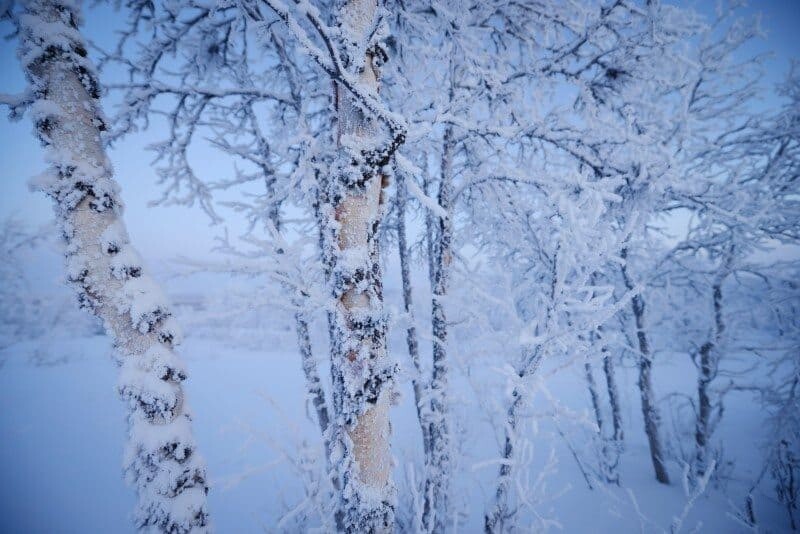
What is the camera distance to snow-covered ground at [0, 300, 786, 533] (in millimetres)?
4584

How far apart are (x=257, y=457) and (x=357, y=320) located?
7.83 m

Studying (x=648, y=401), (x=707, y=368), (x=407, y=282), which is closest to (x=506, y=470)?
(x=407, y=282)

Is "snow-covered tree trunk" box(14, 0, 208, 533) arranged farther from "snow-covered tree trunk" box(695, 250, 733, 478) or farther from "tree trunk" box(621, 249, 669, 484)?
"snow-covered tree trunk" box(695, 250, 733, 478)

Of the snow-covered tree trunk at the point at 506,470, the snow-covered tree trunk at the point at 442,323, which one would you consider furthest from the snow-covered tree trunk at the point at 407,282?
the snow-covered tree trunk at the point at 506,470

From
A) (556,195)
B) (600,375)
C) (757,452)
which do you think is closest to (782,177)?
(556,195)

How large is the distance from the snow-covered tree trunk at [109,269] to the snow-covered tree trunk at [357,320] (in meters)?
0.79

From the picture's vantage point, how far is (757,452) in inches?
276

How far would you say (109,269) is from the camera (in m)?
1.46

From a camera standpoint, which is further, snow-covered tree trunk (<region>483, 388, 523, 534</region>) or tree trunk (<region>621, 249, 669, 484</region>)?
tree trunk (<region>621, 249, 669, 484</region>)

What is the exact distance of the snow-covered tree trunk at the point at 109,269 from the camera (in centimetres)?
136

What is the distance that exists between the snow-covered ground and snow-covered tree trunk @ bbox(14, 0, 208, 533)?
0.87 ft

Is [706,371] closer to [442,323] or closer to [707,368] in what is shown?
[707,368]

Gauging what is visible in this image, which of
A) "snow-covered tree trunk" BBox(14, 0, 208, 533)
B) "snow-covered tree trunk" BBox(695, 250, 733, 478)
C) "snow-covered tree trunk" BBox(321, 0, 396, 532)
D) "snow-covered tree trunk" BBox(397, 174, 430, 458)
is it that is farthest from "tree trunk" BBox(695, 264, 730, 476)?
"snow-covered tree trunk" BBox(14, 0, 208, 533)

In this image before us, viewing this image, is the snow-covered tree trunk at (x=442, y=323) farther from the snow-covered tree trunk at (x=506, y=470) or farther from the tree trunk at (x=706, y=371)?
the tree trunk at (x=706, y=371)
